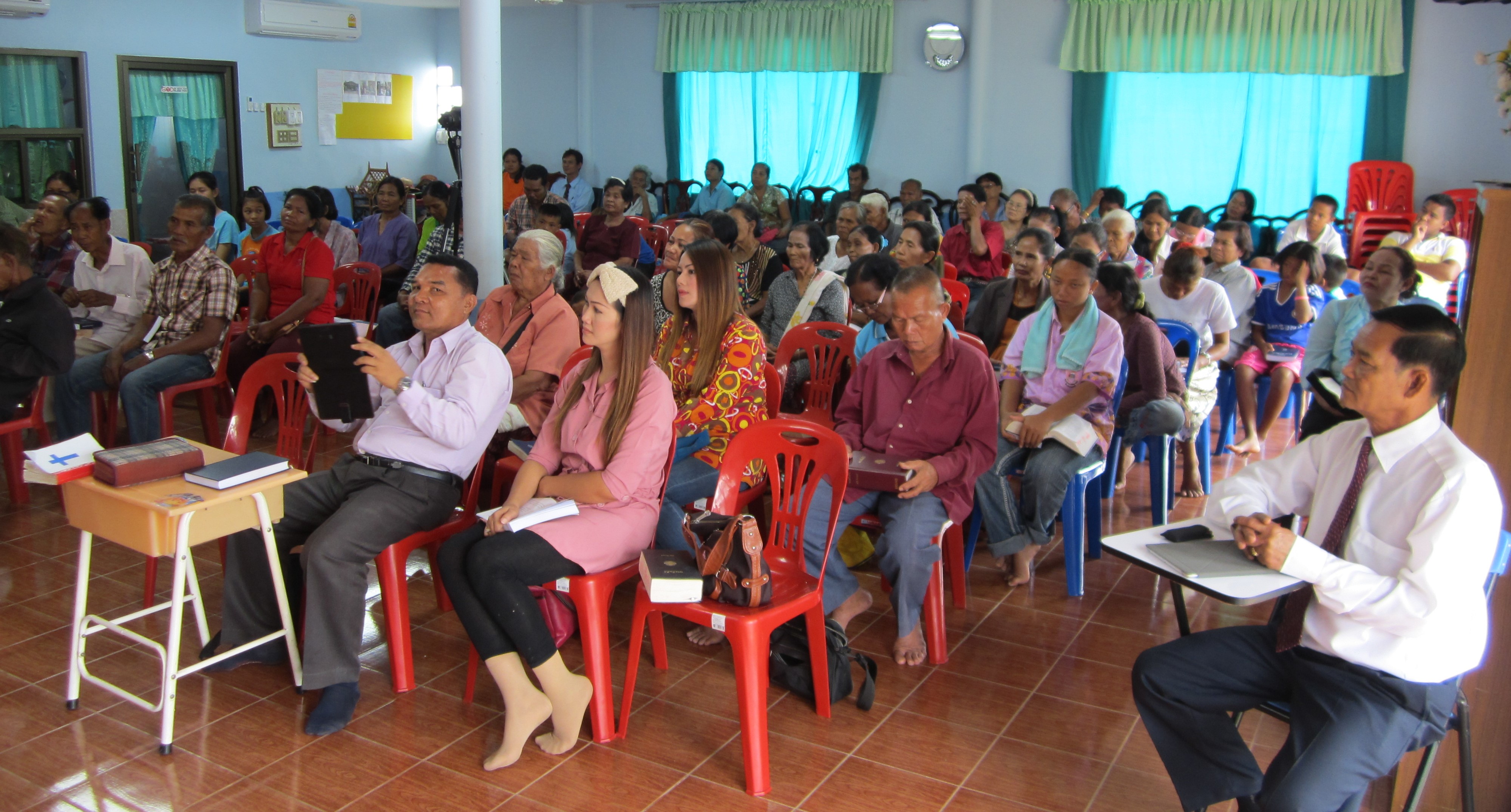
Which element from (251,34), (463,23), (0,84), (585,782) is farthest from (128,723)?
(251,34)

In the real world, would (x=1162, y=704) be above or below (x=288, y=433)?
below

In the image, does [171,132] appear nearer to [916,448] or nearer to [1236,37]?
[1236,37]

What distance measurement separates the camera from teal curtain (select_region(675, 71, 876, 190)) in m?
10.7

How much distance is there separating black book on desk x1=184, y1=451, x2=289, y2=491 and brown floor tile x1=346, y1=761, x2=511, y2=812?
0.83 metres

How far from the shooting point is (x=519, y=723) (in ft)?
8.78

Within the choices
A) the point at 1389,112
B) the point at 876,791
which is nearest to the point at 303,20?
the point at 1389,112

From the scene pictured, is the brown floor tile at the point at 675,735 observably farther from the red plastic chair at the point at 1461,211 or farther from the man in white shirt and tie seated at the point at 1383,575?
the red plastic chair at the point at 1461,211

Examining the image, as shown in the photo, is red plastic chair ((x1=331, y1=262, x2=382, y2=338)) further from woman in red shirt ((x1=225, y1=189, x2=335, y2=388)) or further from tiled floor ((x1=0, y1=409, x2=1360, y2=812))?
tiled floor ((x1=0, y1=409, x2=1360, y2=812))

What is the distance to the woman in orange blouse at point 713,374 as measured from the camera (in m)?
3.38

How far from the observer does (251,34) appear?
10875mm

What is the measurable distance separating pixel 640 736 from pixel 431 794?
53cm

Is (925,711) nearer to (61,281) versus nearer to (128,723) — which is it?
(128,723)

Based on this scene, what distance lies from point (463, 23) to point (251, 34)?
6912 mm

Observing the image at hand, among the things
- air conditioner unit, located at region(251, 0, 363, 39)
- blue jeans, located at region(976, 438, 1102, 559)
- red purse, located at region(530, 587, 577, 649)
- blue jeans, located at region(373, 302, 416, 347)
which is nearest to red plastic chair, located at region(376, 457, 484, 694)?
red purse, located at region(530, 587, 577, 649)
